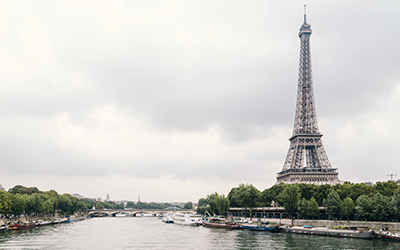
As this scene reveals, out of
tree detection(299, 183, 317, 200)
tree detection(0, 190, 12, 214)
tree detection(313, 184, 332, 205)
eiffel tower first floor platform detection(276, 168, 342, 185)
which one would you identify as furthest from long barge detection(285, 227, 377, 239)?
tree detection(0, 190, 12, 214)

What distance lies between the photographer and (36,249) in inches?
2105

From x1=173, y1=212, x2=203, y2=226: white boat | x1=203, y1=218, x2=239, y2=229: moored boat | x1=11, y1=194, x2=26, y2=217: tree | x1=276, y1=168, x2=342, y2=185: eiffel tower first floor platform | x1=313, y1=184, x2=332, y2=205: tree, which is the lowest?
x1=173, y1=212, x2=203, y2=226: white boat

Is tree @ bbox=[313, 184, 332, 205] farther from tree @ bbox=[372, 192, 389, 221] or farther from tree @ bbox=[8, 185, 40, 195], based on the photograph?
tree @ bbox=[8, 185, 40, 195]

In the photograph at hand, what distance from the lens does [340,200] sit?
8456 centimetres

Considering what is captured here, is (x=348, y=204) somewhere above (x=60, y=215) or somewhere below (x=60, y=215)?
above

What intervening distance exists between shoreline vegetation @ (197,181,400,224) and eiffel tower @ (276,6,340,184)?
1066 cm

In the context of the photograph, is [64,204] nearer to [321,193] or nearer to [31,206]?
[31,206]

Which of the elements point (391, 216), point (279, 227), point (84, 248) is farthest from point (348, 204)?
point (84, 248)

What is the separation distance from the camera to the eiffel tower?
121m

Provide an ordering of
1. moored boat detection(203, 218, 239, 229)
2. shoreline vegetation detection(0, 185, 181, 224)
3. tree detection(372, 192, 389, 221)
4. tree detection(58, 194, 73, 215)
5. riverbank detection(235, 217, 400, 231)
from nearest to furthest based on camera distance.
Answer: riverbank detection(235, 217, 400, 231) → tree detection(372, 192, 389, 221) → shoreline vegetation detection(0, 185, 181, 224) → moored boat detection(203, 218, 239, 229) → tree detection(58, 194, 73, 215)

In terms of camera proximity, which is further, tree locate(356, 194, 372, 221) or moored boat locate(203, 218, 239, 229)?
moored boat locate(203, 218, 239, 229)

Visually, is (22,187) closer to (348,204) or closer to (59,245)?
(59,245)

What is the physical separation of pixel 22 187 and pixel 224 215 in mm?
89094

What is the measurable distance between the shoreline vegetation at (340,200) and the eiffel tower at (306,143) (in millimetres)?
10660
